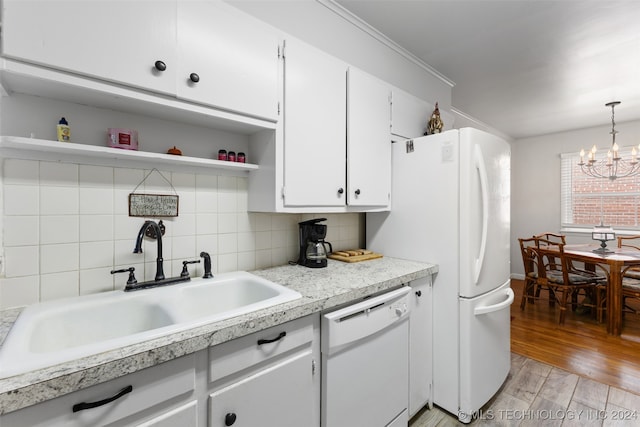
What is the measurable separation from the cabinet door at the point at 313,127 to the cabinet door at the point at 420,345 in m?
0.75

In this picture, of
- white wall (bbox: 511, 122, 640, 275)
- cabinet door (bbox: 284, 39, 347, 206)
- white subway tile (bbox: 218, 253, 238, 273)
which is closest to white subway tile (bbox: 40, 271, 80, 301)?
white subway tile (bbox: 218, 253, 238, 273)

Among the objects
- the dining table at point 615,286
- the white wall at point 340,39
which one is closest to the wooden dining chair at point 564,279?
the dining table at point 615,286

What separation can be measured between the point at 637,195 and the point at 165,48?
6.06 m

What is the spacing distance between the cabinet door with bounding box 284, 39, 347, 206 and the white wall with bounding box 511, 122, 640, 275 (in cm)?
492

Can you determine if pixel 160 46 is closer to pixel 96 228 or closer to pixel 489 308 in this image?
pixel 96 228

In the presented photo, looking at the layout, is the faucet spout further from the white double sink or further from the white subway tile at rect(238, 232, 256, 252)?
the white subway tile at rect(238, 232, 256, 252)

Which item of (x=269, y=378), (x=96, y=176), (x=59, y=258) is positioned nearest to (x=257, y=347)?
(x=269, y=378)

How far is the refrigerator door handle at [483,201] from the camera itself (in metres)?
1.68

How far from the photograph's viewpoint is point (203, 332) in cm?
86

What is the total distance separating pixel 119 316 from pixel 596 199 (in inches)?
243

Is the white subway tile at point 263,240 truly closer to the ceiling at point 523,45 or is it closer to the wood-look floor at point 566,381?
the wood-look floor at point 566,381

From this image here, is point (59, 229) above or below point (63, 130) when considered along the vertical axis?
below

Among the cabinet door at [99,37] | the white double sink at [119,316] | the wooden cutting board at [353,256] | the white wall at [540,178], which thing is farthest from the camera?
the white wall at [540,178]

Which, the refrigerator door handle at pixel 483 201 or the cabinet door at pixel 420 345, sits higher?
the refrigerator door handle at pixel 483 201
